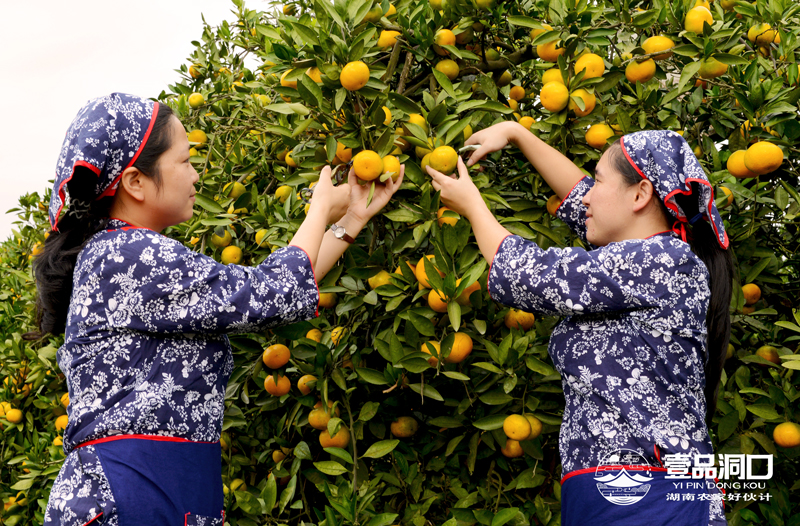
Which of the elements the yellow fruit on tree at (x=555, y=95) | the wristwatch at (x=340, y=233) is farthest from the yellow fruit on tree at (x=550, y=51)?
the wristwatch at (x=340, y=233)

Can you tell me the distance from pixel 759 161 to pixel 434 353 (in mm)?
949

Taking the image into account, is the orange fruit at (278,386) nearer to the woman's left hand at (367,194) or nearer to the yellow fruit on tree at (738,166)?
the woman's left hand at (367,194)

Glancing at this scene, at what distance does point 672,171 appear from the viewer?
1361 mm

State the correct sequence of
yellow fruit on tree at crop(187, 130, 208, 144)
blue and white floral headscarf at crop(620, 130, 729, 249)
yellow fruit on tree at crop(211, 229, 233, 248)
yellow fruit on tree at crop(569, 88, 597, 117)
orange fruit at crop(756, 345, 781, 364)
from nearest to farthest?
blue and white floral headscarf at crop(620, 130, 729, 249)
yellow fruit on tree at crop(569, 88, 597, 117)
orange fruit at crop(756, 345, 781, 364)
yellow fruit on tree at crop(211, 229, 233, 248)
yellow fruit on tree at crop(187, 130, 208, 144)

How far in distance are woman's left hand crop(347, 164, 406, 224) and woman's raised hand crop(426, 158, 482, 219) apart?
103 millimetres

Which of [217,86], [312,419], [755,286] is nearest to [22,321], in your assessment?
[217,86]

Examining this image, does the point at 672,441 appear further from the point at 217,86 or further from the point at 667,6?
the point at 217,86

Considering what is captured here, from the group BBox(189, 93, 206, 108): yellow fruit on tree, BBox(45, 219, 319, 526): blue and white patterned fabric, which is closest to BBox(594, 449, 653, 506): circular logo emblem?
BBox(45, 219, 319, 526): blue and white patterned fabric

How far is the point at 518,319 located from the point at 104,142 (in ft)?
3.37

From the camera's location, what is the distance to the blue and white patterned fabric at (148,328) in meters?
1.26

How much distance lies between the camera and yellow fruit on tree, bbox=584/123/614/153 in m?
1.66

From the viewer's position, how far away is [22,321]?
3082 mm

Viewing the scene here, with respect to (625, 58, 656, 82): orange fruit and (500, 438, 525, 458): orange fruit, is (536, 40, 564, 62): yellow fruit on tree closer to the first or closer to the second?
(625, 58, 656, 82): orange fruit

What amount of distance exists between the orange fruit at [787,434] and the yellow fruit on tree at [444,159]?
1.08m
